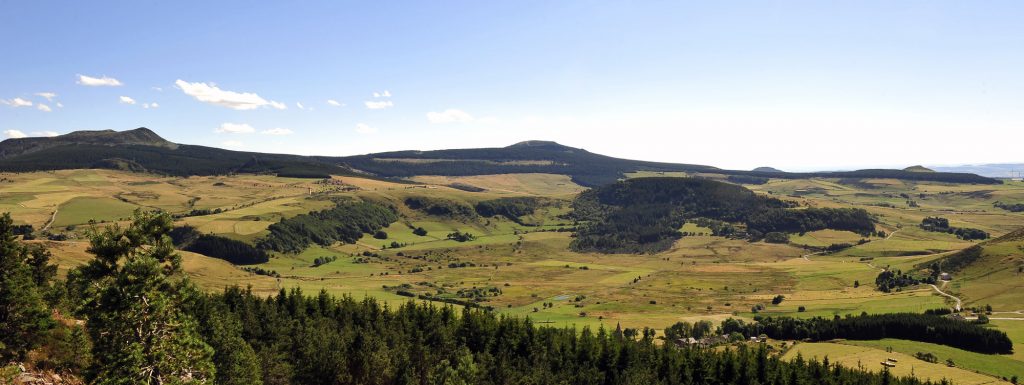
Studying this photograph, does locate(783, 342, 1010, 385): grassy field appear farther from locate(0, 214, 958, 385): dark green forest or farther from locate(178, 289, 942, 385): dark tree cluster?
locate(0, 214, 958, 385): dark green forest

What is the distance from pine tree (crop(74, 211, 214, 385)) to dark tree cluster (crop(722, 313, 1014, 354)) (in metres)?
168

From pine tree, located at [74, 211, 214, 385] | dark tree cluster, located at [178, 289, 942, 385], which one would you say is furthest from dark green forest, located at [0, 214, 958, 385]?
dark tree cluster, located at [178, 289, 942, 385]

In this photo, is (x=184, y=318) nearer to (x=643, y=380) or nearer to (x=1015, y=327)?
(x=643, y=380)

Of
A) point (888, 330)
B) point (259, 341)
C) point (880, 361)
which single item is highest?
point (259, 341)

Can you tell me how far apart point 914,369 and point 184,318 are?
153m

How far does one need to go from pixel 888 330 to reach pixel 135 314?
7464 inches

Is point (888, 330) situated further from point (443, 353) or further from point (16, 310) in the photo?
point (16, 310)

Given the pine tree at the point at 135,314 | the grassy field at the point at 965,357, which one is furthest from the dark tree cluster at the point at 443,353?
the pine tree at the point at 135,314

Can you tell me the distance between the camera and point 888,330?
165 metres

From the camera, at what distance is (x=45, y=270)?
94.4 m

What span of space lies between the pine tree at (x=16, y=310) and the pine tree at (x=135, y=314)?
2336 cm

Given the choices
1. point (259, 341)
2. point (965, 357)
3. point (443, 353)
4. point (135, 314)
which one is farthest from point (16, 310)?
point (965, 357)

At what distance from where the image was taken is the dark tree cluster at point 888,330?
5871 inches

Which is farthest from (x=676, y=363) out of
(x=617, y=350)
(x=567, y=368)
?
(x=567, y=368)
